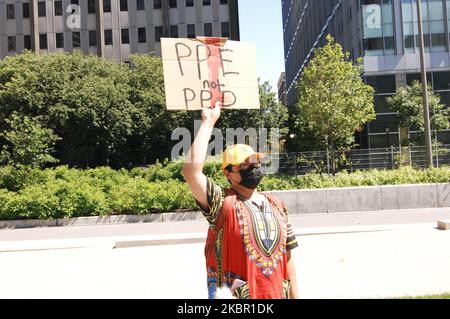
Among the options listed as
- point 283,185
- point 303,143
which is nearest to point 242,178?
point 283,185

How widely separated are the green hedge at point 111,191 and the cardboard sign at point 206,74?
14269 millimetres

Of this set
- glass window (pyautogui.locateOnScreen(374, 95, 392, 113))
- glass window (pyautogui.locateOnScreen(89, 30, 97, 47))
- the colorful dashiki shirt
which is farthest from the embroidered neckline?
glass window (pyautogui.locateOnScreen(89, 30, 97, 47))

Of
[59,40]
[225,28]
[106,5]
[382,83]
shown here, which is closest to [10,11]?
[59,40]

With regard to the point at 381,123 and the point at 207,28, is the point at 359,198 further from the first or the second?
the point at 207,28

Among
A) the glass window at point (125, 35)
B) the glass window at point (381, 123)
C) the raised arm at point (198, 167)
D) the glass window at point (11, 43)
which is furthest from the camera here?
the glass window at point (11, 43)

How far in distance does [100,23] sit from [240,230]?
189 ft

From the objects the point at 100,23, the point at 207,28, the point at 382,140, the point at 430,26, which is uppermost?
the point at 100,23

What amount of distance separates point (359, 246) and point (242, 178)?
8698 mm

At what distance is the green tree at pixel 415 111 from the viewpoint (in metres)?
34.5

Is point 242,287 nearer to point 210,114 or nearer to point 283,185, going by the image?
point 210,114

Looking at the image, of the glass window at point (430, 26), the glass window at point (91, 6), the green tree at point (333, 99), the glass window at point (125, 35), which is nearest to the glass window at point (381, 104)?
the glass window at point (430, 26)

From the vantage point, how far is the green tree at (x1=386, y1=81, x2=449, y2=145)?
34.5 metres

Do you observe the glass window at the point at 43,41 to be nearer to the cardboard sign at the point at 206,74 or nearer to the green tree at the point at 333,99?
the green tree at the point at 333,99

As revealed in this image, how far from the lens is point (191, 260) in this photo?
10156 millimetres
